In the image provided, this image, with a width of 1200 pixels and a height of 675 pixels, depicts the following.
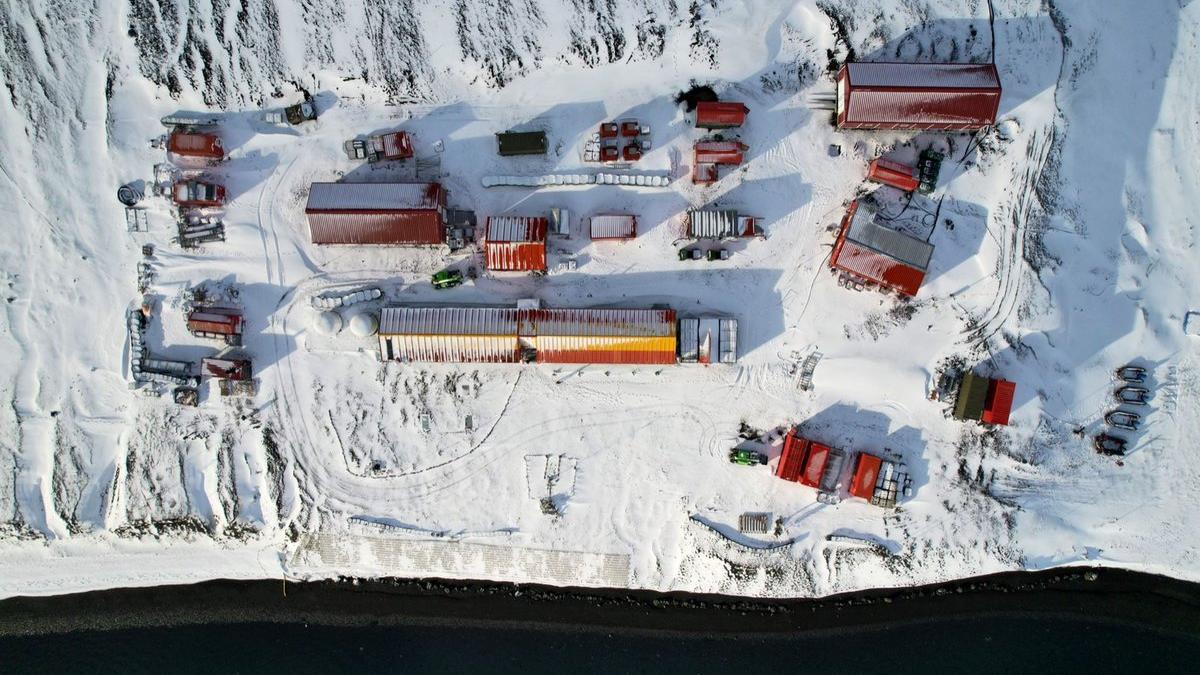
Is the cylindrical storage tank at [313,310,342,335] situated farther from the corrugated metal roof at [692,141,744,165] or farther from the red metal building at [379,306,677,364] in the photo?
the corrugated metal roof at [692,141,744,165]

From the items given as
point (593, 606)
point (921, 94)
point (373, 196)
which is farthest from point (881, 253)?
point (373, 196)

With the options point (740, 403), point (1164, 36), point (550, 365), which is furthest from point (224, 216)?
point (1164, 36)

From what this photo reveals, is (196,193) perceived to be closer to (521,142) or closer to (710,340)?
(521,142)

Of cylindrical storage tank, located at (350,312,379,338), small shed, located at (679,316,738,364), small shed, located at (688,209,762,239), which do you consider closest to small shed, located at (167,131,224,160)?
cylindrical storage tank, located at (350,312,379,338)

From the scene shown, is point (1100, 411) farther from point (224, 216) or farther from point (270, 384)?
point (224, 216)

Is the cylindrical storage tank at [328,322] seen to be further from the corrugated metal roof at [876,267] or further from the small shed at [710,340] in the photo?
the corrugated metal roof at [876,267]

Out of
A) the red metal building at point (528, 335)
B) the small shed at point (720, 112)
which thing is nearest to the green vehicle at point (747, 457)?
the red metal building at point (528, 335)
